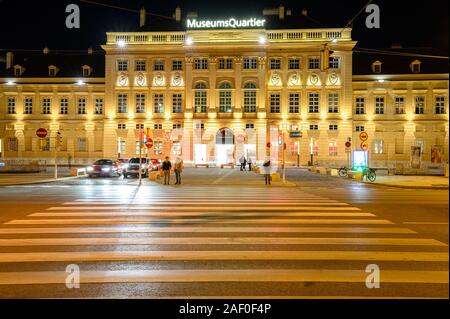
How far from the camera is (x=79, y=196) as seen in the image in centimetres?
2139

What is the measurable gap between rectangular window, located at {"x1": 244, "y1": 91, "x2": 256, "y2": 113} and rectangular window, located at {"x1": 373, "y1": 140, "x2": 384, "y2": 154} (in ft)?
58.2

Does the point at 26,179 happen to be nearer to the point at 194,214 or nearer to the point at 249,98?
the point at 194,214

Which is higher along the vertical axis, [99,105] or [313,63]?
[313,63]

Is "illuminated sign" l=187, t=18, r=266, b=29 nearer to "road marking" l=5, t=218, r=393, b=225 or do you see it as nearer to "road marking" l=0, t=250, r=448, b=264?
"road marking" l=5, t=218, r=393, b=225

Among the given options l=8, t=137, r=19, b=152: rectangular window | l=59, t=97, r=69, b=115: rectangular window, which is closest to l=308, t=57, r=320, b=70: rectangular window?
l=59, t=97, r=69, b=115: rectangular window

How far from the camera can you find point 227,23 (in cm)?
6725

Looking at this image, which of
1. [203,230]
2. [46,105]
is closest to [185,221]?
[203,230]

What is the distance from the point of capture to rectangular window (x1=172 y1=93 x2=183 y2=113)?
6969 cm

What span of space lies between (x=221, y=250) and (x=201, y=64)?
61229 millimetres

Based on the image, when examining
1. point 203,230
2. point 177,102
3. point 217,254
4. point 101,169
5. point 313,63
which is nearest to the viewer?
point 217,254

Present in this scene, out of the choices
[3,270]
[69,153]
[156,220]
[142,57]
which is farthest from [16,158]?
[3,270]

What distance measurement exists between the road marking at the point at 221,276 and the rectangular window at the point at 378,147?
63.1 metres
